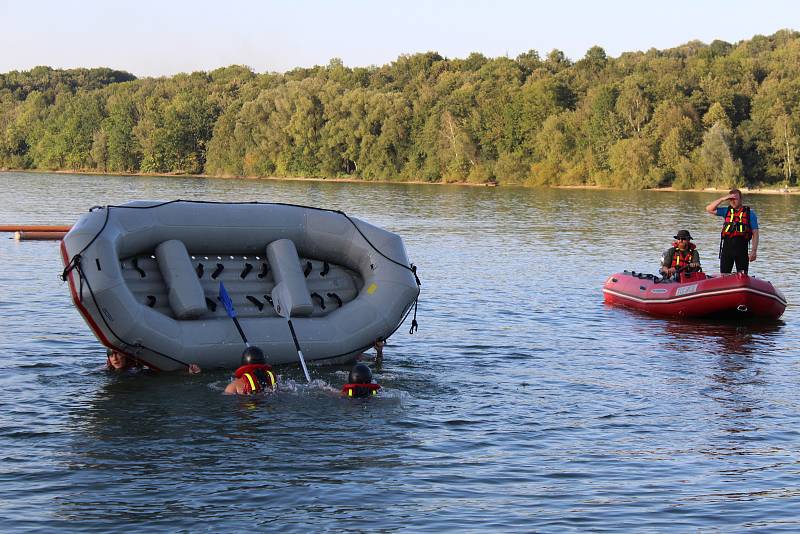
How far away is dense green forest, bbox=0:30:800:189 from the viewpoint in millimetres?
65000

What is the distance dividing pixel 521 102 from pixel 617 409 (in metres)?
69.4

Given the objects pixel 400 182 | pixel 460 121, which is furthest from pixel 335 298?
pixel 460 121

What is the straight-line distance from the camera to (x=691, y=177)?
64.5m

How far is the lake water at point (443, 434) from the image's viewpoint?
7.25m

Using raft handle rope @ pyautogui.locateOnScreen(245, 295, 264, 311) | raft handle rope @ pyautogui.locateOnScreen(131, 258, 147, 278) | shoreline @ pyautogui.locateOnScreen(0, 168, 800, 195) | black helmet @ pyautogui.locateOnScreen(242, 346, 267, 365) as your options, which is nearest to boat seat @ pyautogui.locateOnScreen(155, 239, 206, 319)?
raft handle rope @ pyautogui.locateOnScreen(131, 258, 147, 278)

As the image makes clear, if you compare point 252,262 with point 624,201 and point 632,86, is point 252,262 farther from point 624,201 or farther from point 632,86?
point 632,86

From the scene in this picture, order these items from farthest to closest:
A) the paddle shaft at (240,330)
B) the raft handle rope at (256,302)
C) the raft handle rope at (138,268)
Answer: the raft handle rope at (256,302) → the raft handle rope at (138,268) → the paddle shaft at (240,330)

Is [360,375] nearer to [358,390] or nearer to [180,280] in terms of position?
[358,390]

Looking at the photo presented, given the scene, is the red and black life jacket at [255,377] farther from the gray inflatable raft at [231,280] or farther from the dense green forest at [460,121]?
the dense green forest at [460,121]

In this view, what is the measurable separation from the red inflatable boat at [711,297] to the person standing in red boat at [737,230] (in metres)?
0.47

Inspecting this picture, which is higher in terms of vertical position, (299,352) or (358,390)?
(299,352)

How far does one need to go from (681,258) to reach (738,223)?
3.20 ft

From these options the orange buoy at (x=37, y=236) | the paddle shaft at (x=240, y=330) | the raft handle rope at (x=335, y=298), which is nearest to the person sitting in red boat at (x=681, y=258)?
the raft handle rope at (x=335, y=298)

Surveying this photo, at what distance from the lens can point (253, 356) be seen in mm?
9930
